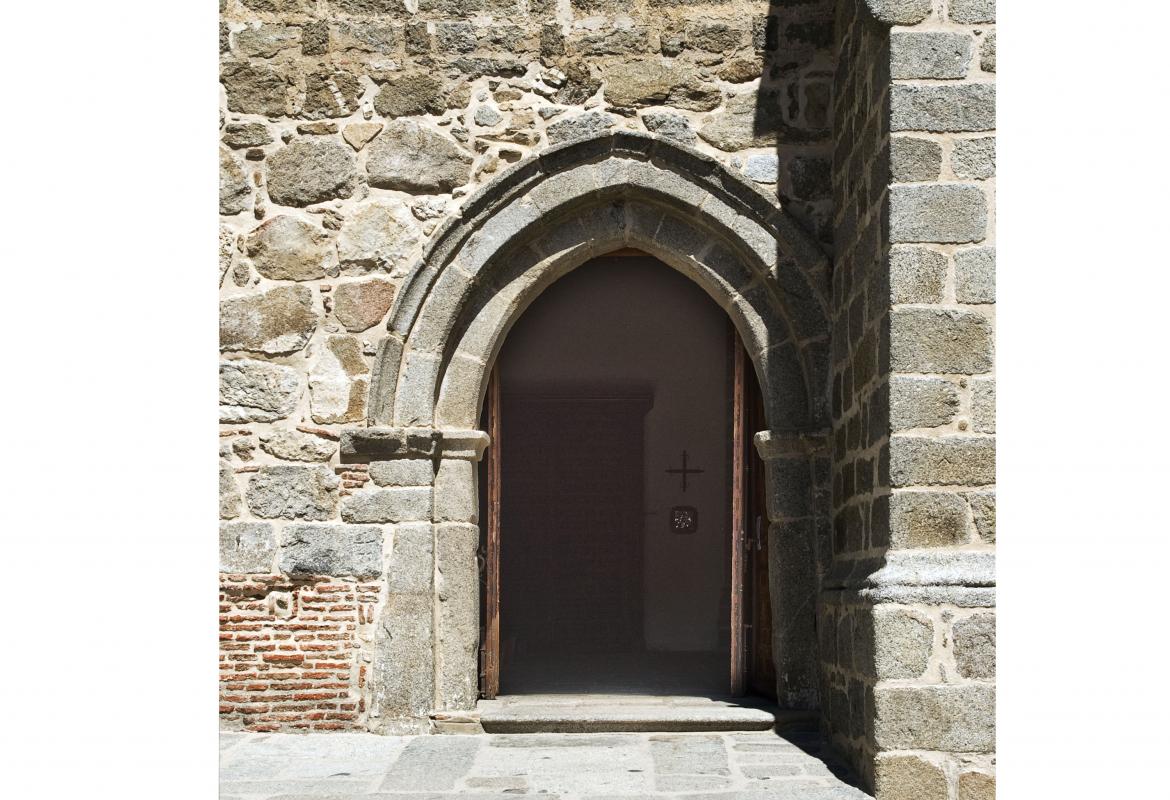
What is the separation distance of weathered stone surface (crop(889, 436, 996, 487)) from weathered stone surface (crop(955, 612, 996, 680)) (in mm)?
457

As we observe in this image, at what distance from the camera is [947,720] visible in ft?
12.6

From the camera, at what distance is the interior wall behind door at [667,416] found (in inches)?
328

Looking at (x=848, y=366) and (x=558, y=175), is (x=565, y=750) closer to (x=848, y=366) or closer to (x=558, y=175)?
(x=848, y=366)

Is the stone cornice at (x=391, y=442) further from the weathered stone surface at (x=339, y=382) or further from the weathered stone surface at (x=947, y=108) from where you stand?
the weathered stone surface at (x=947, y=108)

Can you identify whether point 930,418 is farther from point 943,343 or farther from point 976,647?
point 976,647

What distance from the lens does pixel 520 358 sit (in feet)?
27.1

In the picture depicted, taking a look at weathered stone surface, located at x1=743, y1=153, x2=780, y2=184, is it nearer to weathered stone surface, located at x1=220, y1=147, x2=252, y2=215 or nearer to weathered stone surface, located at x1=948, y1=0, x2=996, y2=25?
weathered stone surface, located at x1=948, y1=0, x2=996, y2=25

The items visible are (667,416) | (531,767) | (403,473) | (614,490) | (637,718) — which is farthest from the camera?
(614,490)

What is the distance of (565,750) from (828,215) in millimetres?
2529

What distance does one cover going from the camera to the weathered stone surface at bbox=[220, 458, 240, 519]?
16.8 feet

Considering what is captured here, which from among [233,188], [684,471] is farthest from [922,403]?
[684,471]

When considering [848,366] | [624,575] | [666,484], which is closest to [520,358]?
[666,484]

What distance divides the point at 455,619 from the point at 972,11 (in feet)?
10.4

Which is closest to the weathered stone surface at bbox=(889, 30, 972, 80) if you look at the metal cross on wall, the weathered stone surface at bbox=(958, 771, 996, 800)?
the weathered stone surface at bbox=(958, 771, 996, 800)
